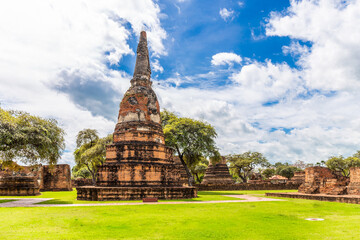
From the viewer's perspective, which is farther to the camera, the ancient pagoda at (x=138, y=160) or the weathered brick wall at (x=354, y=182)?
the weathered brick wall at (x=354, y=182)

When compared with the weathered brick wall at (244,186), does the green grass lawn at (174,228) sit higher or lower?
higher

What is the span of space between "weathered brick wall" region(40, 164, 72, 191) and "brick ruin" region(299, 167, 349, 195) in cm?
2737

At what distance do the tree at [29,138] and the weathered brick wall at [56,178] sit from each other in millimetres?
15880

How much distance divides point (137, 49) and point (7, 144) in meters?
13.9

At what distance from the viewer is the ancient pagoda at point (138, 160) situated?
17594mm

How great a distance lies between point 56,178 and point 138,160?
19293 mm

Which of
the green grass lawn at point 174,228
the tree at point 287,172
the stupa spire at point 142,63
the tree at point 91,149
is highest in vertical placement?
the stupa spire at point 142,63

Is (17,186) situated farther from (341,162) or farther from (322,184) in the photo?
(341,162)

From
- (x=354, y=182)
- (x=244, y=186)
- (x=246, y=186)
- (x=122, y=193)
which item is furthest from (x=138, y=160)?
(x=246, y=186)

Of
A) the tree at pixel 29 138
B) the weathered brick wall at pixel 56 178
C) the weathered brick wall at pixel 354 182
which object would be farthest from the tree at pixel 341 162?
the tree at pixel 29 138

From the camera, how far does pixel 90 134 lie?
40750 mm

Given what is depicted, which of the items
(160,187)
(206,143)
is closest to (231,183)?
(206,143)

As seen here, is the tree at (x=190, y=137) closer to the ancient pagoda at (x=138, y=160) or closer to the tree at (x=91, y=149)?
the ancient pagoda at (x=138, y=160)

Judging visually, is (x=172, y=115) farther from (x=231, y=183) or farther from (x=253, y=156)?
(x=253, y=156)
